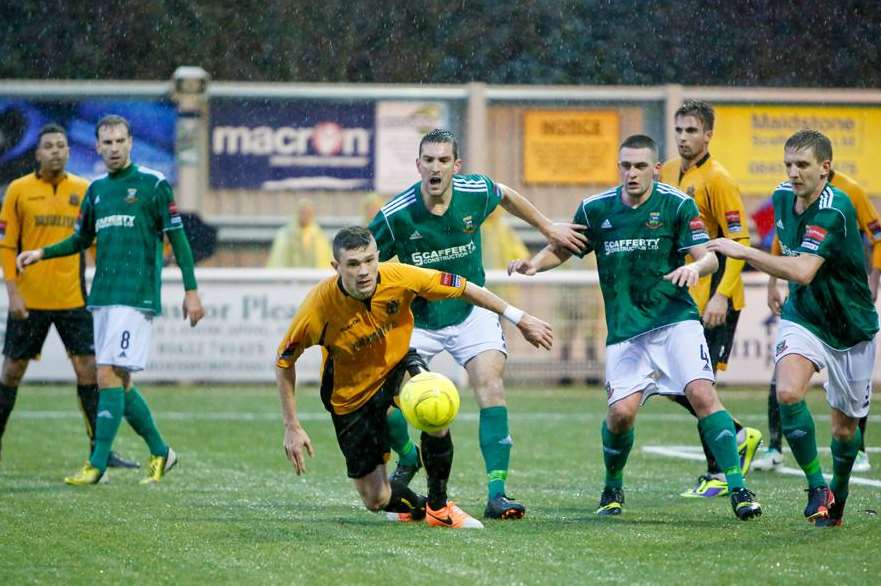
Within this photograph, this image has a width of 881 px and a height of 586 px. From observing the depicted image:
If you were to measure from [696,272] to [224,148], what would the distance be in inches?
640

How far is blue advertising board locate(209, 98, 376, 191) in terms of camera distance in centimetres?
2325

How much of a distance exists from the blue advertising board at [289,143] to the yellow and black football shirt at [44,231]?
40.1 feet

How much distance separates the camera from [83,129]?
22953 mm

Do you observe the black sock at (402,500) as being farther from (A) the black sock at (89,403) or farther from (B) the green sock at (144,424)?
(A) the black sock at (89,403)

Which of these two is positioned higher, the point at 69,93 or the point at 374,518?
the point at 69,93

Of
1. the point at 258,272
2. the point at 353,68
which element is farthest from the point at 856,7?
the point at 258,272

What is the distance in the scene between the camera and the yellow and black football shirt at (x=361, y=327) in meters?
7.64

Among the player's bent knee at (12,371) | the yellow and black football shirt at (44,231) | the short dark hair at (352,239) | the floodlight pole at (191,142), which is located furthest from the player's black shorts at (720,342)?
the floodlight pole at (191,142)

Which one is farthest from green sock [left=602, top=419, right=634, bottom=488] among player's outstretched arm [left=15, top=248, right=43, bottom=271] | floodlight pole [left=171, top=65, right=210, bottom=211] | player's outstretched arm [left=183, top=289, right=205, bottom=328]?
floodlight pole [left=171, top=65, right=210, bottom=211]

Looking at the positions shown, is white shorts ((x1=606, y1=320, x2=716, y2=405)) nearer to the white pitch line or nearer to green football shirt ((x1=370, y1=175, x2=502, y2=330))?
green football shirt ((x1=370, y1=175, x2=502, y2=330))

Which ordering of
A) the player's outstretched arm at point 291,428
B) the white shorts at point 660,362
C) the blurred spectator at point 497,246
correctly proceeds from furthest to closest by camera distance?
the blurred spectator at point 497,246 < the white shorts at point 660,362 < the player's outstretched arm at point 291,428

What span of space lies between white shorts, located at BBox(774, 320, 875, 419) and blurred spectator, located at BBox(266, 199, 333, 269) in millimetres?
11903

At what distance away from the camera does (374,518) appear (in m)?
8.26

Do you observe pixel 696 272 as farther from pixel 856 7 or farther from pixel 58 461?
pixel 856 7
